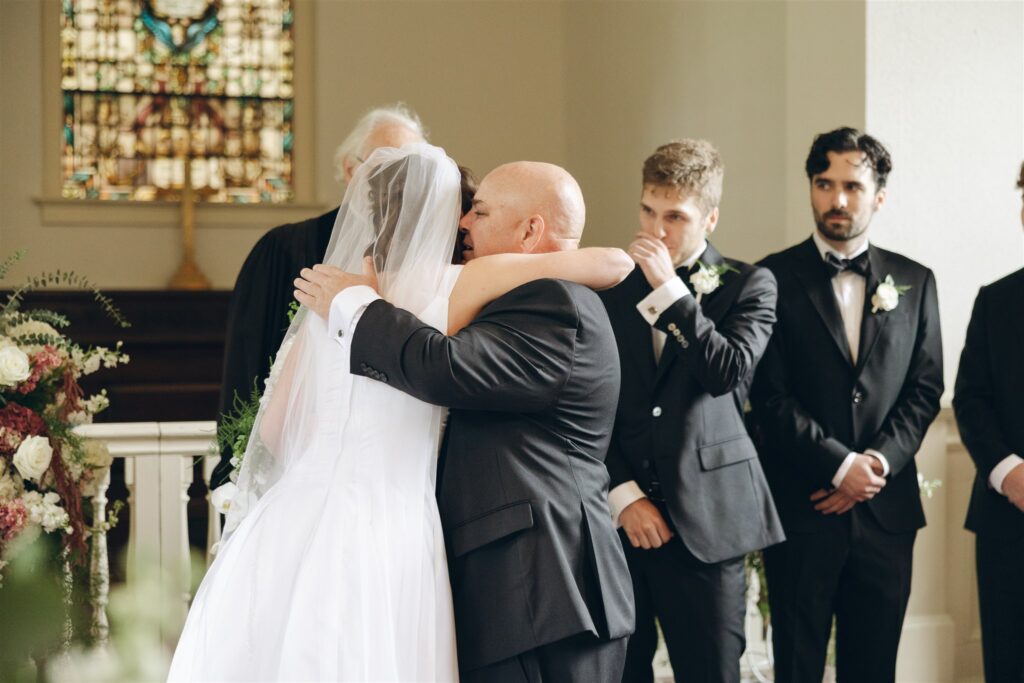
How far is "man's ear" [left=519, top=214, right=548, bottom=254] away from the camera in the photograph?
7.29 feet

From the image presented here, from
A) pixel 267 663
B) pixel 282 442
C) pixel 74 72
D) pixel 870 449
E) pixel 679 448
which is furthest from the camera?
pixel 74 72

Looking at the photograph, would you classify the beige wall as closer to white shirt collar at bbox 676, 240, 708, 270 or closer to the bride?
white shirt collar at bbox 676, 240, 708, 270

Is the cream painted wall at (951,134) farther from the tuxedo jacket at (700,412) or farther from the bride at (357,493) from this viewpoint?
the bride at (357,493)

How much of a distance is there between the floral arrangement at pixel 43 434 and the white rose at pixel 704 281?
154 centimetres

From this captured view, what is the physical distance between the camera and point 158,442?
3.69 metres

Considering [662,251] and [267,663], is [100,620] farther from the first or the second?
[662,251]

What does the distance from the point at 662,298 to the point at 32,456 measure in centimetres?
168

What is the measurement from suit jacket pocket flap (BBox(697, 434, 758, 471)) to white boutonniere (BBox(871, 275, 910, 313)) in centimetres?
62

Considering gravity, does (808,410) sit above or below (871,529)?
above

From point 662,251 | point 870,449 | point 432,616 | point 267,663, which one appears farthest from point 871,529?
point 267,663

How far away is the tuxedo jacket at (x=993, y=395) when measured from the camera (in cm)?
329

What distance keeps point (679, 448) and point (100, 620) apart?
6.08ft

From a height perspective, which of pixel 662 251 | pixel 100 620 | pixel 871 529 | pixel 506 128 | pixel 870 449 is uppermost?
pixel 506 128

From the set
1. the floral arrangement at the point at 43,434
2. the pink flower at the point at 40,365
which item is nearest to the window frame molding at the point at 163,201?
the floral arrangement at the point at 43,434
